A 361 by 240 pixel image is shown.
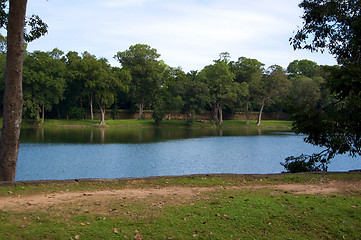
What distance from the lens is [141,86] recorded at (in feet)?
221

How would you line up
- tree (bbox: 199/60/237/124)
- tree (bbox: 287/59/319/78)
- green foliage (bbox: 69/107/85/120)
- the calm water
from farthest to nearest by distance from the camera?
tree (bbox: 287/59/319/78) → tree (bbox: 199/60/237/124) → green foliage (bbox: 69/107/85/120) → the calm water

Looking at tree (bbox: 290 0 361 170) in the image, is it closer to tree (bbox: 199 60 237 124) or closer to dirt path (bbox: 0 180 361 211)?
dirt path (bbox: 0 180 361 211)

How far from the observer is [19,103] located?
9.72 m

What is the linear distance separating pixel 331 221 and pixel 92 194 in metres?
5.42

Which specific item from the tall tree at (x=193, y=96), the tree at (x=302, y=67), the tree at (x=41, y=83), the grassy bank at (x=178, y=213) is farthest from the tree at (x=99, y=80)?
the tree at (x=302, y=67)

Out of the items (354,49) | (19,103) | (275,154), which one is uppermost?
(354,49)

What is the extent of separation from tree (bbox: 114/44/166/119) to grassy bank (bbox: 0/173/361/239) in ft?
191

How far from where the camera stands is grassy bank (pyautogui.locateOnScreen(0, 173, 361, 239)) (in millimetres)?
5836

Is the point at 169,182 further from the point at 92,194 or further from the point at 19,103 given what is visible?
the point at 19,103

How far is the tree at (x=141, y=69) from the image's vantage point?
66.6 m

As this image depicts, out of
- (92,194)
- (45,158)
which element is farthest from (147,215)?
(45,158)

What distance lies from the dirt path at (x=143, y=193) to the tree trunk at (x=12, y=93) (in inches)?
86.2

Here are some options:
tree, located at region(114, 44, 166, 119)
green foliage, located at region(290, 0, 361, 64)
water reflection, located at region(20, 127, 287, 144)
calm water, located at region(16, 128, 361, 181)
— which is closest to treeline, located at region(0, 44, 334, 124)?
tree, located at region(114, 44, 166, 119)

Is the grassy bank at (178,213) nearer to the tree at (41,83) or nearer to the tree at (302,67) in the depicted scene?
the tree at (41,83)
